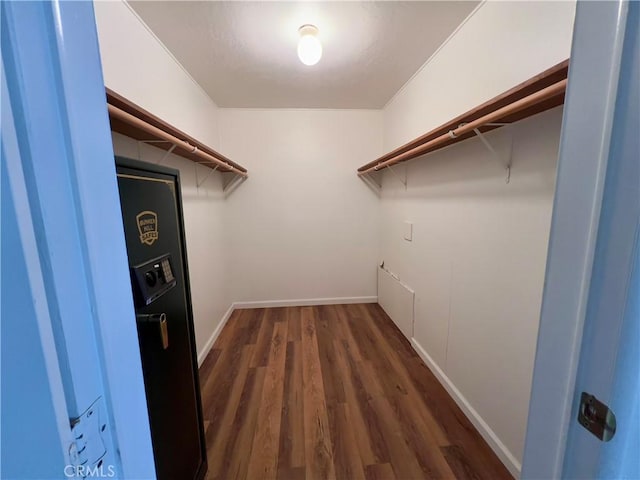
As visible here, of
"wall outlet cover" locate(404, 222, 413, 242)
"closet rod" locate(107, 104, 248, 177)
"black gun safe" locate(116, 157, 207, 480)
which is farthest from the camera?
"wall outlet cover" locate(404, 222, 413, 242)

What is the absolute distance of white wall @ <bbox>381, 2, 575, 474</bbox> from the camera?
118cm

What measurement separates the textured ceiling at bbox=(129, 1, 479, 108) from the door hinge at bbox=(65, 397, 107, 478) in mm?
1961

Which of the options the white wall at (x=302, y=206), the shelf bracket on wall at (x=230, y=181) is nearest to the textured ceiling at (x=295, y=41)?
the white wall at (x=302, y=206)

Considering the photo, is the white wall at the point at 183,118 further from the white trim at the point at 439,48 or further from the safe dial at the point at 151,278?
the white trim at the point at 439,48

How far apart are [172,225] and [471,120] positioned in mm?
1528

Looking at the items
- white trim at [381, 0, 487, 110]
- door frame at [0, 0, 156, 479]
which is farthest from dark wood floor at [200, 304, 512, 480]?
white trim at [381, 0, 487, 110]

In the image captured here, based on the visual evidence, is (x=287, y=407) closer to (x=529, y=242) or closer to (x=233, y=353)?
(x=233, y=353)

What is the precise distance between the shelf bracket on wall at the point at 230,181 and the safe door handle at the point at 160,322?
242 centimetres

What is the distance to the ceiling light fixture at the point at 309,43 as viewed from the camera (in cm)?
170

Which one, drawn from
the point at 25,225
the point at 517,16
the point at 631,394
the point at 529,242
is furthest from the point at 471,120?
the point at 25,225

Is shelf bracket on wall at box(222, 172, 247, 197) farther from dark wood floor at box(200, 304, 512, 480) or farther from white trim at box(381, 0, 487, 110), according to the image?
white trim at box(381, 0, 487, 110)

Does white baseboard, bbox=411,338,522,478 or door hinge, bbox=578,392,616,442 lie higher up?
door hinge, bbox=578,392,616,442

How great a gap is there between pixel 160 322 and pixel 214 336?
1.92 m

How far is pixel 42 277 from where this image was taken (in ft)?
1.05
